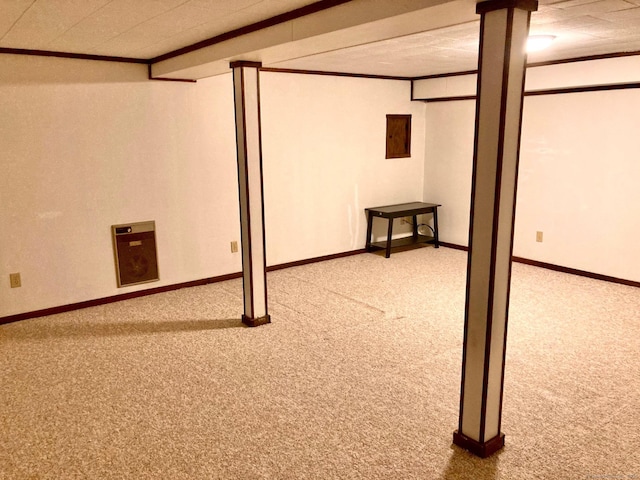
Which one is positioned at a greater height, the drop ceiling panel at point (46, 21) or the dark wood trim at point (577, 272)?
the drop ceiling panel at point (46, 21)

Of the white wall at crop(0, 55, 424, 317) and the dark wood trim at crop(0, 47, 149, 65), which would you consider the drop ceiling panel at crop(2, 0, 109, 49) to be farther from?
the white wall at crop(0, 55, 424, 317)

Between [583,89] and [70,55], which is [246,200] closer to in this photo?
[70,55]

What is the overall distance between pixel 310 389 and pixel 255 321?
1.08m

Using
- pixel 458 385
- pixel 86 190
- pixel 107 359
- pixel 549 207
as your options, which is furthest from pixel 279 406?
pixel 549 207

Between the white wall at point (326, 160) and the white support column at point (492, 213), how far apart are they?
135 inches

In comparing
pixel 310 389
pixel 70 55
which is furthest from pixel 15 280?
pixel 310 389

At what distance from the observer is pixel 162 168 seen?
474 cm

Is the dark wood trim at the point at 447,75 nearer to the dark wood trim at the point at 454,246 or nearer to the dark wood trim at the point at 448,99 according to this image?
the dark wood trim at the point at 448,99

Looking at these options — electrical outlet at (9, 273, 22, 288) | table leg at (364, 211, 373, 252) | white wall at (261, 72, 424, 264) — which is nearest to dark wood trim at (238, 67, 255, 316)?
white wall at (261, 72, 424, 264)

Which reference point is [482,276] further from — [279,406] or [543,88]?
[543,88]

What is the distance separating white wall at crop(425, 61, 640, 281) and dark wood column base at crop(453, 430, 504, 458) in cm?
335

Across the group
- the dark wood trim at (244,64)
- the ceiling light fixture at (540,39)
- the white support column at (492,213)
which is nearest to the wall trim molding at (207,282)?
the ceiling light fixture at (540,39)

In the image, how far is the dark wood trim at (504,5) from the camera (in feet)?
6.45

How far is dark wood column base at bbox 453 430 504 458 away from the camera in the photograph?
244 centimetres
